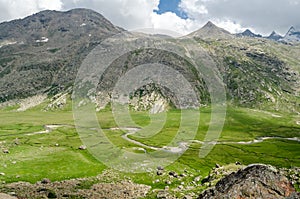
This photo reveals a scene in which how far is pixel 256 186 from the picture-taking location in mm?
43625

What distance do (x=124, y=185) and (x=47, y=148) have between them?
55420 mm

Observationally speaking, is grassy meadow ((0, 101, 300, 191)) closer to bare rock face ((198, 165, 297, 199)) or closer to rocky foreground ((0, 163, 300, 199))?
rocky foreground ((0, 163, 300, 199))

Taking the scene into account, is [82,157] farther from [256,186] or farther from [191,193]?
[256,186]

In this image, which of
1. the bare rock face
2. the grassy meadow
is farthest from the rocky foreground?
the grassy meadow

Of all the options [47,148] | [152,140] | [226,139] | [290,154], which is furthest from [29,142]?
[290,154]

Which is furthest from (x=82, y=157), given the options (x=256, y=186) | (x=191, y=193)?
(x=256, y=186)

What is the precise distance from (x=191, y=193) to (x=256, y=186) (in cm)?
3123

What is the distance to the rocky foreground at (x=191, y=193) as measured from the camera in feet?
143

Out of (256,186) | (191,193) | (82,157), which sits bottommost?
(82,157)

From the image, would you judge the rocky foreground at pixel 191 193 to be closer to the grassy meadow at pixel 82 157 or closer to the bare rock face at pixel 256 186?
the bare rock face at pixel 256 186

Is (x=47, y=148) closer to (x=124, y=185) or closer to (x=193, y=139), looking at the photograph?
(x=124, y=185)

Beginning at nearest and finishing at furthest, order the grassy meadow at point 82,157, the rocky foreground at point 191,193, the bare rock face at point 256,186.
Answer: the bare rock face at point 256,186 < the rocky foreground at point 191,193 < the grassy meadow at point 82,157

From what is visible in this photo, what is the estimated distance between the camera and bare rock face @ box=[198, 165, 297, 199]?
4288cm

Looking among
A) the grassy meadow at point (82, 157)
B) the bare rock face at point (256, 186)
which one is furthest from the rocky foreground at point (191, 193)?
the grassy meadow at point (82, 157)
